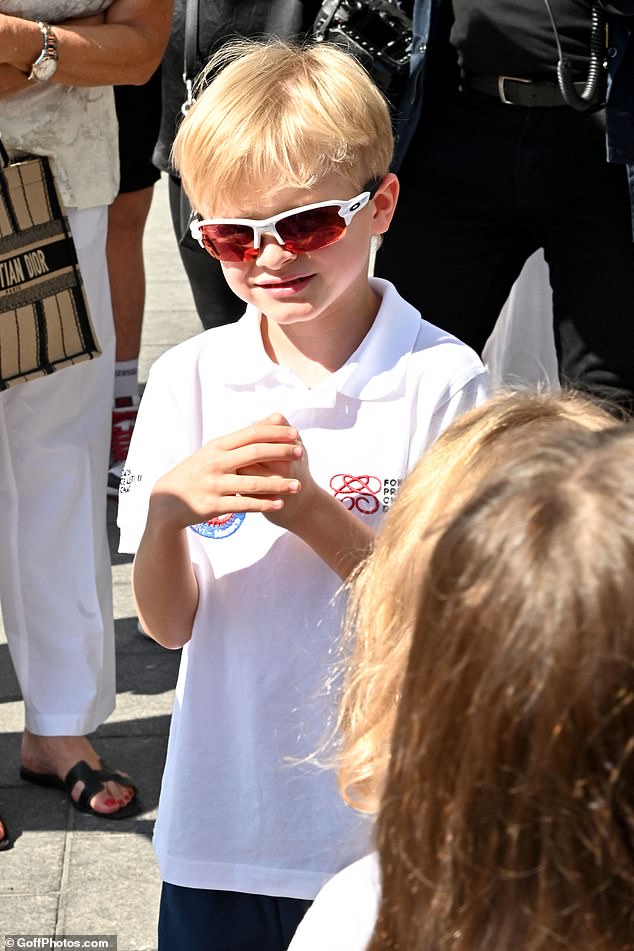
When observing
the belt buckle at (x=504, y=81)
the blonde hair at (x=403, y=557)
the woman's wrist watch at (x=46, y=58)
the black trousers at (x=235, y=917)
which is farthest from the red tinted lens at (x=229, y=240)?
the belt buckle at (x=504, y=81)

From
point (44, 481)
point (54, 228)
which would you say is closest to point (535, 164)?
point (54, 228)

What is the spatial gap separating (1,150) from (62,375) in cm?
47

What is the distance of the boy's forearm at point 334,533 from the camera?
59.2 inches

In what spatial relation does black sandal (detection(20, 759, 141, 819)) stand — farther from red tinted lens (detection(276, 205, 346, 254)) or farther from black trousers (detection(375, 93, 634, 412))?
red tinted lens (detection(276, 205, 346, 254))

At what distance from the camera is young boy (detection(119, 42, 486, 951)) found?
1626 millimetres

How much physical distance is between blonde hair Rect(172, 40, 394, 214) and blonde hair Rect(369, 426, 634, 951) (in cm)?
87

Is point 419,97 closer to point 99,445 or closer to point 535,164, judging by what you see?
point 535,164

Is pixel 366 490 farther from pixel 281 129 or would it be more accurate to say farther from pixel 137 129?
pixel 137 129

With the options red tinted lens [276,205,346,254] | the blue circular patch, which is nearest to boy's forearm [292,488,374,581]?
the blue circular patch

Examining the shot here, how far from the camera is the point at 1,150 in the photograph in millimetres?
2400

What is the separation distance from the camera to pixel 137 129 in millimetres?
4555

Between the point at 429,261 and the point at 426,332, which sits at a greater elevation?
the point at 426,332

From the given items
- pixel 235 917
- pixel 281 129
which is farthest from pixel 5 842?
pixel 281 129

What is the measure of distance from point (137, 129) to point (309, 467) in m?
3.23
